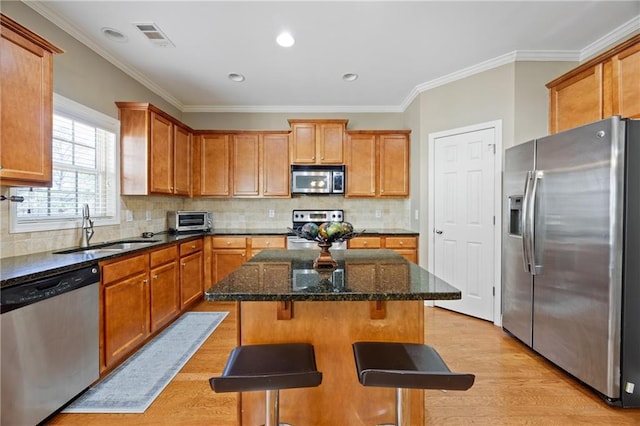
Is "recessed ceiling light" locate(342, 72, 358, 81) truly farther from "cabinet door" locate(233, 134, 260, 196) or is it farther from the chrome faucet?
the chrome faucet

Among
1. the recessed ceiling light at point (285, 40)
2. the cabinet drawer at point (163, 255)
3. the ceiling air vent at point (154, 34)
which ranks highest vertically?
the recessed ceiling light at point (285, 40)

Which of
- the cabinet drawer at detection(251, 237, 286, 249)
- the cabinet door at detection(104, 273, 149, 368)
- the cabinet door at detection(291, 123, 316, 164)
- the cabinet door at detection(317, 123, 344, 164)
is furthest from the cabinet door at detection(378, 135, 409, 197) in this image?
the cabinet door at detection(104, 273, 149, 368)

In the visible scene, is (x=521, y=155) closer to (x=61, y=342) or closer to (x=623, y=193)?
(x=623, y=193)

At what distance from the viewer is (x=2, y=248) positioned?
78.3 inches

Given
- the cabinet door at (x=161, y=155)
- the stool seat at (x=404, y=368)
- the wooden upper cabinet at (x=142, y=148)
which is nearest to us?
the stool seat at (x=404, y=368)

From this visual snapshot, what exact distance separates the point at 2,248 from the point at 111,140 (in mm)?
1455

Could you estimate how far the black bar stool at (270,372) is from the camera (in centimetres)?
101

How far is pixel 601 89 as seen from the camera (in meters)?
2.35

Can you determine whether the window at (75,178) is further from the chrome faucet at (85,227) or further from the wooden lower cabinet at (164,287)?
the wooden lower cabinet at (164,287)

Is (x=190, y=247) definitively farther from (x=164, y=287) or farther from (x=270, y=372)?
(x=270, y=372)

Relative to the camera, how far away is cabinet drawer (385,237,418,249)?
3.95 meters

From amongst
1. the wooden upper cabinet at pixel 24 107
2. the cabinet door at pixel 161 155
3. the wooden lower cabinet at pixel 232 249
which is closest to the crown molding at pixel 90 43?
the cabinet door at pixel 161 155

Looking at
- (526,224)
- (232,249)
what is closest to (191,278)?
(232,249)

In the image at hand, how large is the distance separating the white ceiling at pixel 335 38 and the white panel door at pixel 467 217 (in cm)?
85
